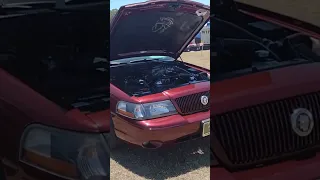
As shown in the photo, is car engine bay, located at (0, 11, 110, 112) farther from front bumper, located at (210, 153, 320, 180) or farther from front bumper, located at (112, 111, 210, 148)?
front bumper, located at (210, 153, 320, 180)

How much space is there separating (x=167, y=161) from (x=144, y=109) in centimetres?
26

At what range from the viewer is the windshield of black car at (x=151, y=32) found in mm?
1662

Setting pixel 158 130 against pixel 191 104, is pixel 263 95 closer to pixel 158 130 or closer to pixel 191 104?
pixel 191 104

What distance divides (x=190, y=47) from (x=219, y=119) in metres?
0.37

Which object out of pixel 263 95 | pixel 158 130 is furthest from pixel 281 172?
pixel 158 130

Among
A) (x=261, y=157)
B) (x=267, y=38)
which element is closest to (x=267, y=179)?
(x=261, y=157)

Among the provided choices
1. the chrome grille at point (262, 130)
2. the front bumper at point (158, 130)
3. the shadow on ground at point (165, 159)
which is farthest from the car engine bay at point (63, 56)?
the chrome grille at point (262, 130)

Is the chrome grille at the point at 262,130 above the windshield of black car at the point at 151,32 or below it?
below

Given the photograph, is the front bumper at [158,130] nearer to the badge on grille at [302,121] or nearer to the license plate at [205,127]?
the license plate at [205,127]

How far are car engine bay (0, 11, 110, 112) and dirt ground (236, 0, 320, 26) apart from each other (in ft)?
2.32

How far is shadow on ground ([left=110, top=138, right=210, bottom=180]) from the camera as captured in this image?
1656mm

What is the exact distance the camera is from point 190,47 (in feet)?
5.90

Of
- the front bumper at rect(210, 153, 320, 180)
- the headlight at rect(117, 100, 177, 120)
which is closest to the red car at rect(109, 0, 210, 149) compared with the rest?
the headlight at rect(117, 100, 177, 120)

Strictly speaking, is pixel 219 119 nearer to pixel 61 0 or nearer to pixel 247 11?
pixel 247 11
